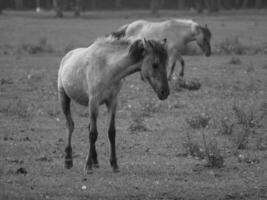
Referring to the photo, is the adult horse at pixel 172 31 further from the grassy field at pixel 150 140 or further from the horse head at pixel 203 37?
the grassy field at pixel 150 140

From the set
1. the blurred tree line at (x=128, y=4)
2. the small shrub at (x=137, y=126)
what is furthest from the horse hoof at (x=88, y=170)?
the blurred tree line at (x=128, y=4)

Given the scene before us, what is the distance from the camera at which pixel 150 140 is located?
470 inches

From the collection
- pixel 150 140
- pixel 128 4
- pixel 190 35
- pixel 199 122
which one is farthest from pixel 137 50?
pixel 128 4

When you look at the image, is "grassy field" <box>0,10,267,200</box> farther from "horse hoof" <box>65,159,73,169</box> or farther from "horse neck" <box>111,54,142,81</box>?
"horse neck" <box>111,54,142,81</box>

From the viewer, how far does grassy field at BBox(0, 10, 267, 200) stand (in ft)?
28.2

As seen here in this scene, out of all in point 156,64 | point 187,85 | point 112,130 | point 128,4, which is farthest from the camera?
point 128,4

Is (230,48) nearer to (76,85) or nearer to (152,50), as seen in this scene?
(76,85)

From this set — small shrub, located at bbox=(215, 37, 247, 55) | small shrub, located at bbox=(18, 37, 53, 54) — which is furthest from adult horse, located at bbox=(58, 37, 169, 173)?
small shrub, located at bbox=(18, 37, 53, 54)

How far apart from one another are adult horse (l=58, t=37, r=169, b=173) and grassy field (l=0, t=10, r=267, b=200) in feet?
2.37

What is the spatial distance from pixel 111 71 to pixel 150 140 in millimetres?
2870

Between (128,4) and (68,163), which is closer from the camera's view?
(68,163)

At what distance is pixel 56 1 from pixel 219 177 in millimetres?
47991

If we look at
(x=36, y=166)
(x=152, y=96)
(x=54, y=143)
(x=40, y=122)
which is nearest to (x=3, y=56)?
(x=152, y=96)

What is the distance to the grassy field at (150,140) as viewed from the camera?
28.2 ft
